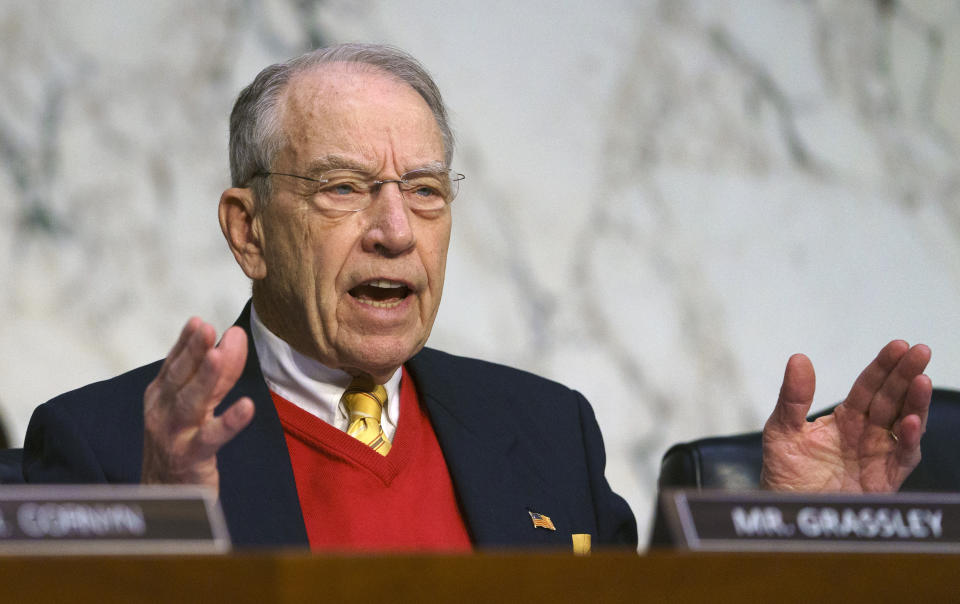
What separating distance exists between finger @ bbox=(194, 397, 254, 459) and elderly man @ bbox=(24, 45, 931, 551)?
39 centimetres

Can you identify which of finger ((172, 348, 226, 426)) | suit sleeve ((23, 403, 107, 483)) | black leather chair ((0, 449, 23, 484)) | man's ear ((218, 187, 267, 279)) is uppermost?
man's ear ((218, 187, 267, 279))

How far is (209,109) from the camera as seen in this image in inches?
108

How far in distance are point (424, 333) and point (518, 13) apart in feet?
4.70

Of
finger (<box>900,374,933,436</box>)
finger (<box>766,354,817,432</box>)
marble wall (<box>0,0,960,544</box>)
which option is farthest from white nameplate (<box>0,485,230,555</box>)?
marble wall (<box>0,0,960,544</box>)

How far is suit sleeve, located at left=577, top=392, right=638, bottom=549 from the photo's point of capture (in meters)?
1.87

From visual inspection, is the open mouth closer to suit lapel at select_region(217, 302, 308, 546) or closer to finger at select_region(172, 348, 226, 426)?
suit lapel at select_region(217, 302, 308, 546)

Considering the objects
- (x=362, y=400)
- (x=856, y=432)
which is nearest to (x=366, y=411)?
(x=362, y=400)

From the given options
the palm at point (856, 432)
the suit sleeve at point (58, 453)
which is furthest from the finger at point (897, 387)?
the suit sleeve at point (58, 453)

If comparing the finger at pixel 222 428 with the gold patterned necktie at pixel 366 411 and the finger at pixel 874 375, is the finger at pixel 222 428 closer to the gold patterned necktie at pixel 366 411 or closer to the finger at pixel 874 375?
the gold patterned necktie at pixel 366 411

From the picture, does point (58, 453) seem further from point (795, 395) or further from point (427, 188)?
point (795, 395)

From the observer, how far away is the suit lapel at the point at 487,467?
175cm

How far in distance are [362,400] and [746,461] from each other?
0.62m

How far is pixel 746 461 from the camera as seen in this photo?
1832 mm

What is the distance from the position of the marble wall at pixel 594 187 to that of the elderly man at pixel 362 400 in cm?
83
